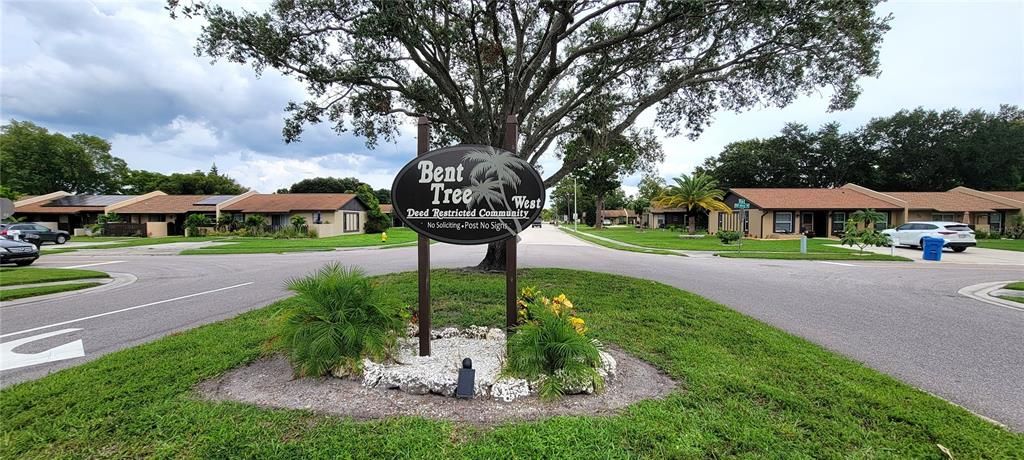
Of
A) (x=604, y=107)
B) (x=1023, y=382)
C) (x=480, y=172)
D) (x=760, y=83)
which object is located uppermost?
(x=760, y=83)

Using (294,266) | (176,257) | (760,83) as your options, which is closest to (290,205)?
(176,257)

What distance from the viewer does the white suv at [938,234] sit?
18359 mm

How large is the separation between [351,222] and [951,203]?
48258 millimetres

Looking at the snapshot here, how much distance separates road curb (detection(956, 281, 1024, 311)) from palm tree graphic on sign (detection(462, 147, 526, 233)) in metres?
9.88

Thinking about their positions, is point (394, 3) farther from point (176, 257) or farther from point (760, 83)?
point (176, 257)

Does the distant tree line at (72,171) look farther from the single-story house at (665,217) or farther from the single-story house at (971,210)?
the single-story house at (971,210)

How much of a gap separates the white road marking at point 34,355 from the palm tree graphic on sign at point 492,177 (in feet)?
17.2

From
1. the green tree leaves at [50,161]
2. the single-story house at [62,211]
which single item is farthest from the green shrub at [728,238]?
the green tree leaves at [50,161]

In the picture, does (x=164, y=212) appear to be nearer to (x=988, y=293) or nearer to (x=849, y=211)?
(x=988, y=293)

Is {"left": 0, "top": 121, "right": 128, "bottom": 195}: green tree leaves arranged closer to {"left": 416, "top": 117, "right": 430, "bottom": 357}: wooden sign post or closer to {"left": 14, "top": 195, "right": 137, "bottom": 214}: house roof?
{"left": 14, "top": 195, "right": 137, "bottom": 214}: house roof

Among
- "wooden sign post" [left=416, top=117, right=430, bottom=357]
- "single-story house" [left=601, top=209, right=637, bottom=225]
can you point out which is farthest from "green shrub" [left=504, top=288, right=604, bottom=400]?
"single-story house" [left=601, top=209, right=637, bottom=225]

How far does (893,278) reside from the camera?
35.4ft

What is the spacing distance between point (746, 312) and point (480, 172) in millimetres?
5475

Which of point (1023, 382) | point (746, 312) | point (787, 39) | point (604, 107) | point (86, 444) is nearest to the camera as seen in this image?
point (86, 444)
